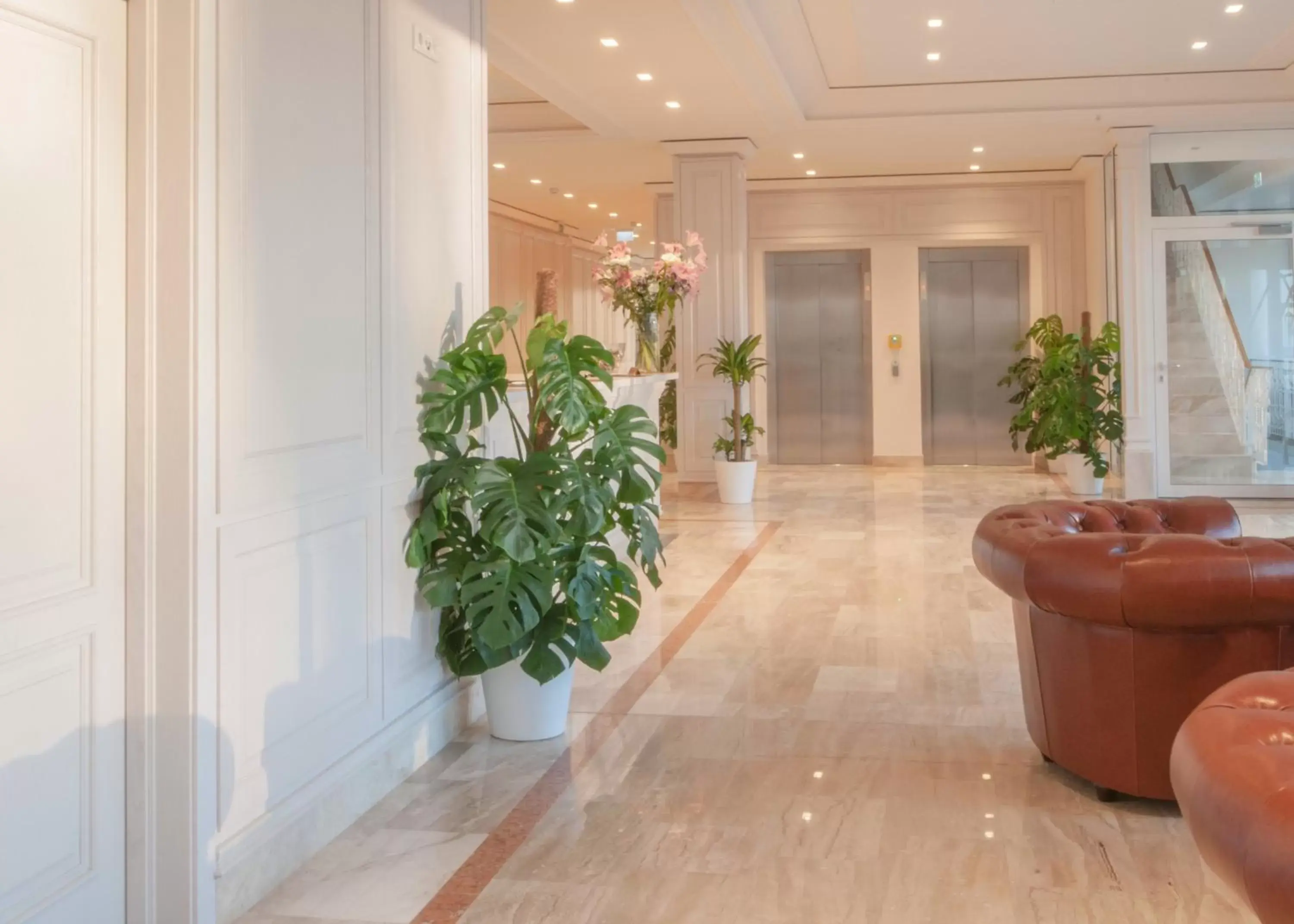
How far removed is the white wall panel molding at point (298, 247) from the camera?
8.59 ft

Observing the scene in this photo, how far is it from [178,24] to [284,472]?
102cm

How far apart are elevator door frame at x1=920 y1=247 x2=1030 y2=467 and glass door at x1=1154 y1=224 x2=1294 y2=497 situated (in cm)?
274

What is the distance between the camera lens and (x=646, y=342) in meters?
8.12

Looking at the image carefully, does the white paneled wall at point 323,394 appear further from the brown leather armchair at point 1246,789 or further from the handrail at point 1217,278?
the handrail at point 1217,278

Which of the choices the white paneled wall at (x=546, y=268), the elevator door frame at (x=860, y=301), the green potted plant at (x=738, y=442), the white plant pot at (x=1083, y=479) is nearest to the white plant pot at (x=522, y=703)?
the green potted plant at (x=738, y=442)

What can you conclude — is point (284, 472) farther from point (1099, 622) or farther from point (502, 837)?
point (1099, 622)

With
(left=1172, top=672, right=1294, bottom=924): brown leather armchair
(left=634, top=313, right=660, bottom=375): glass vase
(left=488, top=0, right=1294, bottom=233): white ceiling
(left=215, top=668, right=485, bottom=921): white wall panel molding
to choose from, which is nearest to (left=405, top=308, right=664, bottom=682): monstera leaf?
(left=215, top=668, right=485, bottom=921): white wall panel molding

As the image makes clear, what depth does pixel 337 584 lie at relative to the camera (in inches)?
124

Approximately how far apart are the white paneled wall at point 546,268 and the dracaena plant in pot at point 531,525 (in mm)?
8481

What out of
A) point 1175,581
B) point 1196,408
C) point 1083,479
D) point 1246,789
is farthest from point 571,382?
point 1196,408

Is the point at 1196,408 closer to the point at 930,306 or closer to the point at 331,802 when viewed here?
the point at 930,306

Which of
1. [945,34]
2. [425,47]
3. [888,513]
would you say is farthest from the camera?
[888,513]

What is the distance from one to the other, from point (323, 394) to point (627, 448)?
98cm

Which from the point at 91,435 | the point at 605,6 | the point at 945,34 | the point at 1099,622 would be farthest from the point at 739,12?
the point at 91,435
